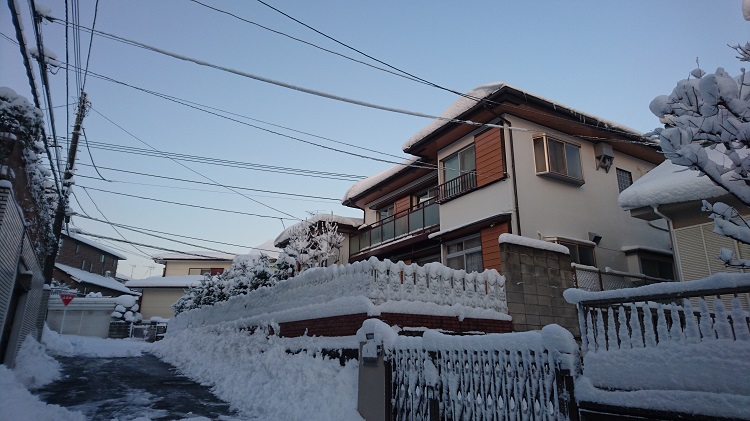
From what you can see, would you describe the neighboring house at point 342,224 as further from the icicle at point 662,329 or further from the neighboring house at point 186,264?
the neighboring house at point 186,264

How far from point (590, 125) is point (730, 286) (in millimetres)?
12662

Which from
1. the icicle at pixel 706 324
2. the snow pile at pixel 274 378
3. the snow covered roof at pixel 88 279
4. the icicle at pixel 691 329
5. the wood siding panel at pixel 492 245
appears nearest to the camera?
the icicle at pixel 706 324

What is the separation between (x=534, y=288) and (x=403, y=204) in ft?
36.8

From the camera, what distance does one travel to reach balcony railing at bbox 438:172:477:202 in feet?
48.2

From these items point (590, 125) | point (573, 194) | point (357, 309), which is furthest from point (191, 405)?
point (590, 125)

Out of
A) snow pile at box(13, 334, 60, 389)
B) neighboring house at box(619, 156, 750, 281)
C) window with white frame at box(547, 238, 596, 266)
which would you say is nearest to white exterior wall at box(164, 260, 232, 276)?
snow pile at box(13, 334, 60, 389)

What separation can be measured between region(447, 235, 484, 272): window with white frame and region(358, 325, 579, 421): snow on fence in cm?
838

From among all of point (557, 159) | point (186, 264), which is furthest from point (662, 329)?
point (186, 264)

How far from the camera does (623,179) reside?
16.7 metres

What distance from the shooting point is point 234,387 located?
991 centimetres

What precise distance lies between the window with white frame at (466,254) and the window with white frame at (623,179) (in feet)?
22.1

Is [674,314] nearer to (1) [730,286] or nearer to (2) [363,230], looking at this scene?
(1) [730,286]

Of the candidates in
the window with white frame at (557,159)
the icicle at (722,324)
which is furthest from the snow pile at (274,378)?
the window with white frame at (557,159)

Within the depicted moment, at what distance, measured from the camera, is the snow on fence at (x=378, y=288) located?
8.36 m
